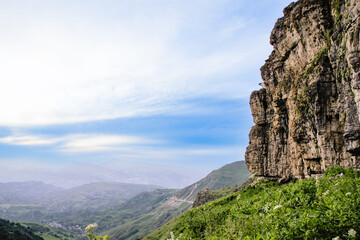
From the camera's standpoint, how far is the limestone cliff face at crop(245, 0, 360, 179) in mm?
30094

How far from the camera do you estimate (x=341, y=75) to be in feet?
108

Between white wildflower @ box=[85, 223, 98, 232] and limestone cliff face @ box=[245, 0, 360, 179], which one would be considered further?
limestone cliff face @ box=[245, 0, 360, 179]

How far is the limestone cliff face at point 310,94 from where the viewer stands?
3009 centimetres

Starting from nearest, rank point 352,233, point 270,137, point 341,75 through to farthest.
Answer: point 352,233, point 341,75, point 270,137

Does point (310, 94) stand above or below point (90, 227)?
above

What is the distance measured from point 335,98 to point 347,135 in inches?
339

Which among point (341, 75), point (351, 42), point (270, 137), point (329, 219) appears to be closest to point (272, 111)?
point (270, 137)

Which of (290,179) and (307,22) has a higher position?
(307,22)

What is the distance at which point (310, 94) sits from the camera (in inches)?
1517

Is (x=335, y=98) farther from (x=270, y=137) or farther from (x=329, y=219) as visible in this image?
(x=329, y=219)

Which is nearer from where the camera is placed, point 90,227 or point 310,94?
point 90,227

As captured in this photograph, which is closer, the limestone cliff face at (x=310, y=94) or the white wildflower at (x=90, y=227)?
the white wildflower at (x=90, y=227)

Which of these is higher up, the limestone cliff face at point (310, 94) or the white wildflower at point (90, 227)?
the limestone cliff face at point (310, 94)

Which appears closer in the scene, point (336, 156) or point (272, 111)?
point (336, 156)
